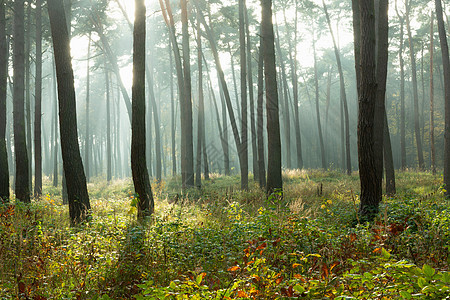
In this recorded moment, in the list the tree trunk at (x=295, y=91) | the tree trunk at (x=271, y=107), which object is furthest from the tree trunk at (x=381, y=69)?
the tree trunk at (x=295, y=91)

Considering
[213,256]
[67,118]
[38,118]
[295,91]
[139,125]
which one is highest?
[295,91]

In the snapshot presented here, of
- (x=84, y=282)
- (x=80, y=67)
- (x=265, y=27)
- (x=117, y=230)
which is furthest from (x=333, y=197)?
(x=80, y=67)

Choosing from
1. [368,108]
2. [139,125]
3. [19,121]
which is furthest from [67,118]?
[368,108]

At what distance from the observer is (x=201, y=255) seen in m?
4.48

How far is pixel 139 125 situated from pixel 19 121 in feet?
17.3

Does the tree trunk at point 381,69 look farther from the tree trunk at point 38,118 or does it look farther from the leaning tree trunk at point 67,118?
the tree trunk at point 38,118

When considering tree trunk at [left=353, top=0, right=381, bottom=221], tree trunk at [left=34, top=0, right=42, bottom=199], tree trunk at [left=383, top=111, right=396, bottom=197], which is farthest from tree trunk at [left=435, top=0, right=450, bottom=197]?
tree trunk at [left=34, top=0, right=42, bottom=199]

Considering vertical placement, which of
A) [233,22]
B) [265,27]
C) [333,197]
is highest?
[233,22]

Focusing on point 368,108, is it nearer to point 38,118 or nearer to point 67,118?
point 67,118

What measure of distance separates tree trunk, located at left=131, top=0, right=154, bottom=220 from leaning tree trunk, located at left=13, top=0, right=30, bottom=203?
4.70 metres

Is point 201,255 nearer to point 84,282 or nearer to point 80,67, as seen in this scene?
point 84,282

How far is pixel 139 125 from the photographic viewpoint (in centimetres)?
737

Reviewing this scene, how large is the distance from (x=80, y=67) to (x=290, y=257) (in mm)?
30900

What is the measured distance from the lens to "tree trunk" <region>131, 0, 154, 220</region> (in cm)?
729
